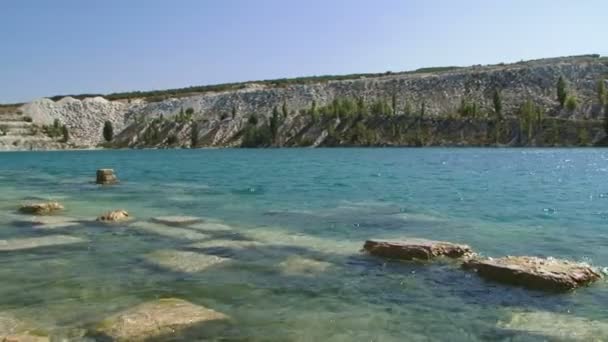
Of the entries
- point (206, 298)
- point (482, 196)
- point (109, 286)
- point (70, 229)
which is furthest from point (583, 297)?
point (482, 196)

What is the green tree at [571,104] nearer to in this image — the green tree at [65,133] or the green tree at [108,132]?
the green tree at [108,132]

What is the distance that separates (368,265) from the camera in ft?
46.7

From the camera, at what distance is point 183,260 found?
14859 millimetres

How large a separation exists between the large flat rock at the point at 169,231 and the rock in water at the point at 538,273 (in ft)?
31.7

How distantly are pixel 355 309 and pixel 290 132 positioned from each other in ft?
517

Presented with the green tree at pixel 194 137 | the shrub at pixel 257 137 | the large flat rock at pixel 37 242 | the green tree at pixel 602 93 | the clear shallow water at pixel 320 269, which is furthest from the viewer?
the green tree at pixel 194 137

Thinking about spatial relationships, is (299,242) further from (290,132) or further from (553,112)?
A: (290,132)

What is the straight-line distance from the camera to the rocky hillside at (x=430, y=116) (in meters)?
133

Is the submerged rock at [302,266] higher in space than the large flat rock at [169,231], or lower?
higher

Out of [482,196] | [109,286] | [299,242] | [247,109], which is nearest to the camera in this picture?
[109,286]

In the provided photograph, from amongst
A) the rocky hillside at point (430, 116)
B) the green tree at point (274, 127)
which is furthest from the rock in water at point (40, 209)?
the green tree at point (274, 127)

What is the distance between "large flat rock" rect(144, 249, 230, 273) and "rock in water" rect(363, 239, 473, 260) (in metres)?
4.38

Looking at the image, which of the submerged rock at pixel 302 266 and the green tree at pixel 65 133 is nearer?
the submerged rock at pixel 302 266

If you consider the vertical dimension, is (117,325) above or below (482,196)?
above
